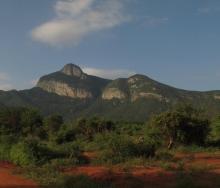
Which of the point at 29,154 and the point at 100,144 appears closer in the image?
the point at 29,154

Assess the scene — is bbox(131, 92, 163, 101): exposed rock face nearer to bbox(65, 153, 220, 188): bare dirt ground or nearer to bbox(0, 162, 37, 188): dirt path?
bbox(0, 162, 37, 188): dirt path

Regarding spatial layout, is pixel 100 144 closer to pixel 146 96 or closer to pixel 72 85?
pixel 146 96

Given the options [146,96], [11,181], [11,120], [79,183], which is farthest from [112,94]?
[79,183]

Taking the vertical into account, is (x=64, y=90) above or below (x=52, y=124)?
above

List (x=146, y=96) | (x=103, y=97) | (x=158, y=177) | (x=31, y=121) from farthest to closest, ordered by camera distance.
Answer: (x=103, y=97)
(x=146, y=96)
(x=31, y=121)
(x=158, y=177)

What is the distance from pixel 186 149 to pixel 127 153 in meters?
7.67

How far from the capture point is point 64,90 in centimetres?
18300

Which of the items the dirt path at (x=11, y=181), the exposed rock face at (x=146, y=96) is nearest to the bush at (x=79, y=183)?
the dirt path at (x=11, y=181)

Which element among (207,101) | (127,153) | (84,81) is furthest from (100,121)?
(84,81)

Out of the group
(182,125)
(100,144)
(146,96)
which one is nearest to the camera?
(182,125)

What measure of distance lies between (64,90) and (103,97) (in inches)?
790

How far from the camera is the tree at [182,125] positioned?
98.7 feet

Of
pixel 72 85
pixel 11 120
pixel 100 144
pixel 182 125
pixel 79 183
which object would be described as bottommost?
pixel 79 183

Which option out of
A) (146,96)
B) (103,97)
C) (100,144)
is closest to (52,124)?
(100,144)
